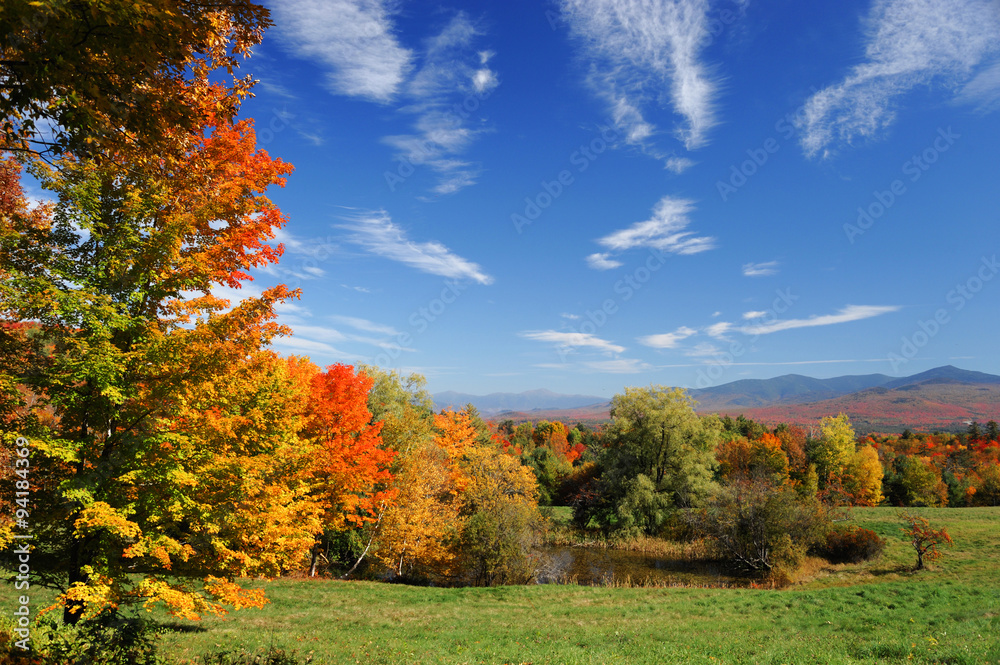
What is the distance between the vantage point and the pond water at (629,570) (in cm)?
2970

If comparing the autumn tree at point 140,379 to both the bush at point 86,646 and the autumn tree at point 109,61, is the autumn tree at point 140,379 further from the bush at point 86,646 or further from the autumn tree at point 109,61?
the autumn tree at point 109,61

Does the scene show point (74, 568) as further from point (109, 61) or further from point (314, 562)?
point (314, 562)

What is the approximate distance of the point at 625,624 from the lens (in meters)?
16.8

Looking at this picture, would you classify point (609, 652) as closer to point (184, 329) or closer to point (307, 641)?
point (307, 641)

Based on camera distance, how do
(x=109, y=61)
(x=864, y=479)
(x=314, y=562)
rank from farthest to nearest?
(x=864, y=479) → (x=314, y=562) → (x=109, y=61)

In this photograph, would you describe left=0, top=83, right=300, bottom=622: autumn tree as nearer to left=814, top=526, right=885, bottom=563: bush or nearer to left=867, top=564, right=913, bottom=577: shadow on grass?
left=867, top=564, right=913, bottom=577: shadow on grass

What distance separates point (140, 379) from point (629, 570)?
3415 centimetres

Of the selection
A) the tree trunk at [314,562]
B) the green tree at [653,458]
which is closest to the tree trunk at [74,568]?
the tree trunk at [314,562]

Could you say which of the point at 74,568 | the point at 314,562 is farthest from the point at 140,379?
the point at 314,562

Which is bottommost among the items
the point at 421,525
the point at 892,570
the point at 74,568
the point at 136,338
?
the point at 892,570

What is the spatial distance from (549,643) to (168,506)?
37.2 feet

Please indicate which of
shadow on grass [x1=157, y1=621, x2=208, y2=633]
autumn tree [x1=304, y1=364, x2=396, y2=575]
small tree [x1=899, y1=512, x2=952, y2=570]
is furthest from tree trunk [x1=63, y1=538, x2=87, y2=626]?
small tree [x1=899, y1=512, x2=952, y2=570]

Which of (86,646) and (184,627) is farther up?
(86,646)

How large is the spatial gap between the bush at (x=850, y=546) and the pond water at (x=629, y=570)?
7611 millimetres
